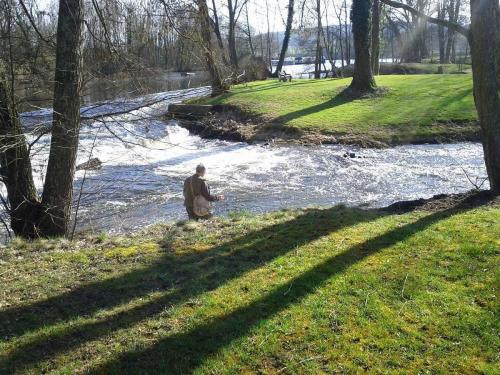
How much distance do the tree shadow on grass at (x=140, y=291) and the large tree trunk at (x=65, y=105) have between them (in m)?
2.62

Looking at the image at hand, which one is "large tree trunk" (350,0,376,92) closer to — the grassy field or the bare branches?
the grassy field

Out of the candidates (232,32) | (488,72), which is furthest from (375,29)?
(488,72)

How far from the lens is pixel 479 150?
17125mm

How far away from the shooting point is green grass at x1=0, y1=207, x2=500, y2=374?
3973mm

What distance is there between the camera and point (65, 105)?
745 cm

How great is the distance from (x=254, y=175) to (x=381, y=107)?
32.9 feet

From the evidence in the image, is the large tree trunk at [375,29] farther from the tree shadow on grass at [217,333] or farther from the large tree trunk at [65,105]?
the tree shadow on grass at [217,333]

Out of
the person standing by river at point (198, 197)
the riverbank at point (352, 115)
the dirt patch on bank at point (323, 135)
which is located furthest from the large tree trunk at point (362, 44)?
the person standing by river at point (198, 197)

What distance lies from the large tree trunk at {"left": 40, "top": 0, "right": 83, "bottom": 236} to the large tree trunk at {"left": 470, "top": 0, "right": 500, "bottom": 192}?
5.90m

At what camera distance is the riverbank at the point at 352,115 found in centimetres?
1925

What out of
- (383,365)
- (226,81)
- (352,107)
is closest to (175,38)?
(226,81)

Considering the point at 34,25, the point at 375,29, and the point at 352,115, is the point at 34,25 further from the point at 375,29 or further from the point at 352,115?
the point at 375,29

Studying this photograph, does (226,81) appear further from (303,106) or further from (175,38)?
(303,106)

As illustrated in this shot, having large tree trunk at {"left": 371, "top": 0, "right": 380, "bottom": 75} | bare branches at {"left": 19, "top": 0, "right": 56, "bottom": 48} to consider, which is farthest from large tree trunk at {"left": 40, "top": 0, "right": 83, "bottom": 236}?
large tree trunk at {"left": 371, "top": 0, "right": 380, "bottom": 75}
